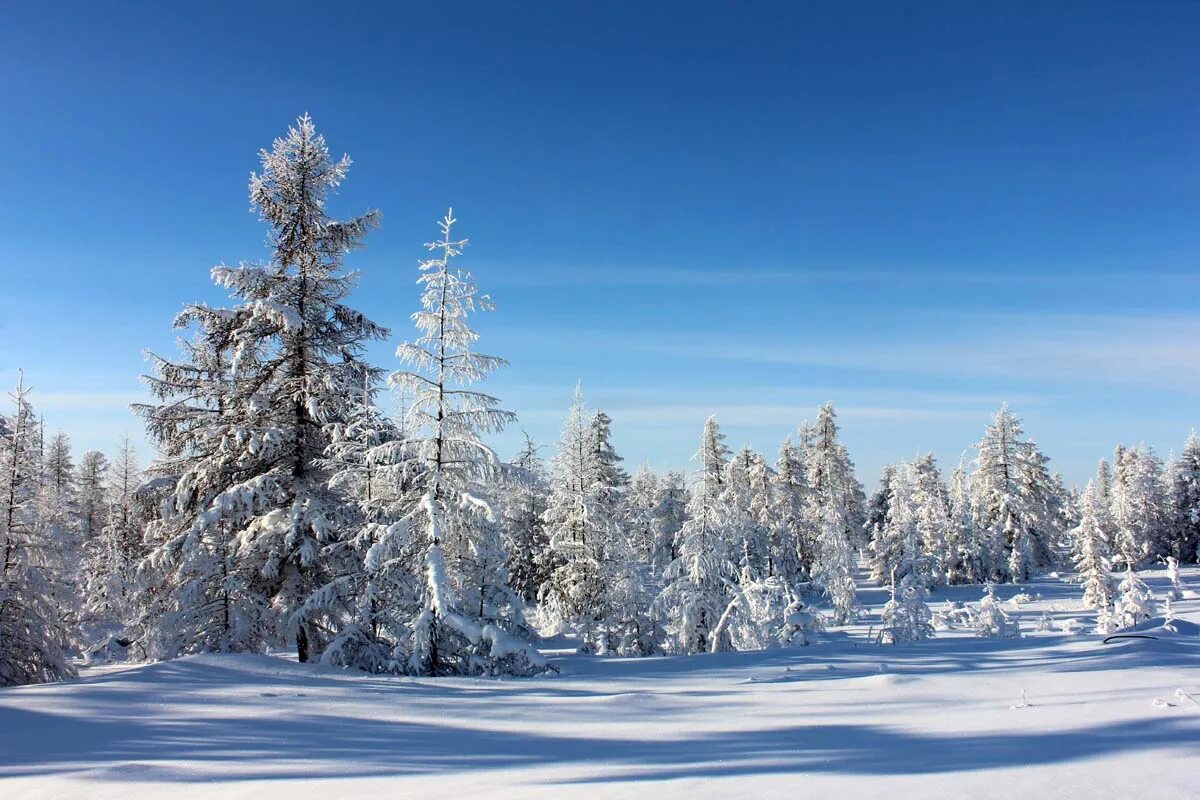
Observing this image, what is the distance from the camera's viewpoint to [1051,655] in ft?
34.8

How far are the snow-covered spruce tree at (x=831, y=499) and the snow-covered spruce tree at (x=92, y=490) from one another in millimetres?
43156

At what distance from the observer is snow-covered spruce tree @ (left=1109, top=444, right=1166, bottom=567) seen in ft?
167

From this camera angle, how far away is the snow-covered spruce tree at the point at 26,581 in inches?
675

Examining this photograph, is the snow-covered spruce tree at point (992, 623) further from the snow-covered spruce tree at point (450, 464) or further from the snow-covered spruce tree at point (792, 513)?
the snow-covered spruce tree at point (792, 513)

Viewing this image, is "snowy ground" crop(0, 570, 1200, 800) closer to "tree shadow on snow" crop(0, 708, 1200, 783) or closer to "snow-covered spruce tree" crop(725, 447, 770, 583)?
"tree shadow on snow" crop(0, 708, 1200, 783)

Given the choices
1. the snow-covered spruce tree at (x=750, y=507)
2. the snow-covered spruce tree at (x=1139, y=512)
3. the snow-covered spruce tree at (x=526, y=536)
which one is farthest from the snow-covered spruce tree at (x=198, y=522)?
the snow-covered spruce tree at (x=1139, y=512)

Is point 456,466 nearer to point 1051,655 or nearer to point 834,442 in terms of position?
point 1051,655

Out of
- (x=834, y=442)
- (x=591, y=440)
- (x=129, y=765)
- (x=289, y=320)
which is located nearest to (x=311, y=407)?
(x=289, y=320)

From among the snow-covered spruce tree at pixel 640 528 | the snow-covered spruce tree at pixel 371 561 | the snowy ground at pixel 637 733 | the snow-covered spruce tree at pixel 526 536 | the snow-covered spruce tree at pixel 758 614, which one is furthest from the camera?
the snow-covered spruce tree at pixel 526 536

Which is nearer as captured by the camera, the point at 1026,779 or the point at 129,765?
the point at 1026,779

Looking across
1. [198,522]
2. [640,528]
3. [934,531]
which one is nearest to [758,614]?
[640,528]

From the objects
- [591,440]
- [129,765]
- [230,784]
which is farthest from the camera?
[591,440]

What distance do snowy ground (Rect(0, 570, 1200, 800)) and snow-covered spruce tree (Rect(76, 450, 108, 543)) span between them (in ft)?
139

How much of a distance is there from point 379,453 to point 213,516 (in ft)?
13.0
